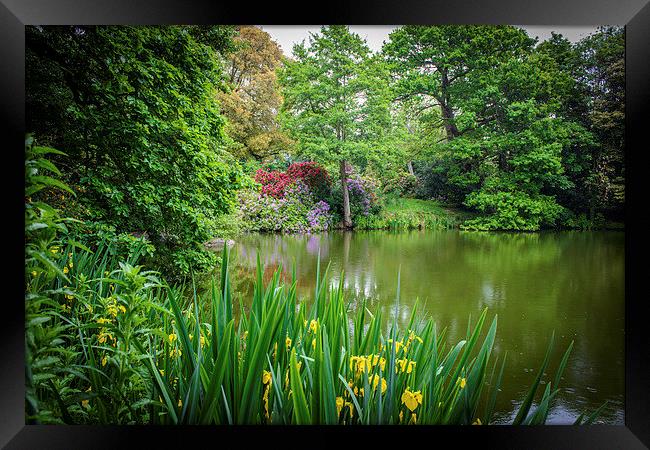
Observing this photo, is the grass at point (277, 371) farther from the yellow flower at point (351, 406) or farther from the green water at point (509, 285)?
the green water at point (509, 285)

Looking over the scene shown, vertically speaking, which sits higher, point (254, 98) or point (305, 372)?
point (254, 98)

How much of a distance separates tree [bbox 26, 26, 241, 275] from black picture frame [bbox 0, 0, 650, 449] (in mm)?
302

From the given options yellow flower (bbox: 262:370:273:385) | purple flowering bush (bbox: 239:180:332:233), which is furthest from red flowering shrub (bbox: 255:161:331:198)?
yellow flower (bbox: 262:370:273:385)

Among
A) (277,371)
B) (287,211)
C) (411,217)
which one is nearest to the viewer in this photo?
(277,371)

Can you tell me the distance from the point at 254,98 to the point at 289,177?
0.57m

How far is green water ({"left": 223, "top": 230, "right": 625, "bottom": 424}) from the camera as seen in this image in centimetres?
234

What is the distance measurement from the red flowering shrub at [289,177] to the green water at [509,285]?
13.6 inches

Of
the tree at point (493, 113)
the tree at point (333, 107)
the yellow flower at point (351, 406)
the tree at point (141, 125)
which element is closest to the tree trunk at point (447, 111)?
the tree at point (493, 113)

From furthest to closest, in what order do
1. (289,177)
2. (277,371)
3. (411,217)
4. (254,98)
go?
(411,217) → (289,177) → (254,98) → (277,371)

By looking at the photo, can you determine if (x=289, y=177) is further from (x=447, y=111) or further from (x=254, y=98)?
(x=447, y=111)
